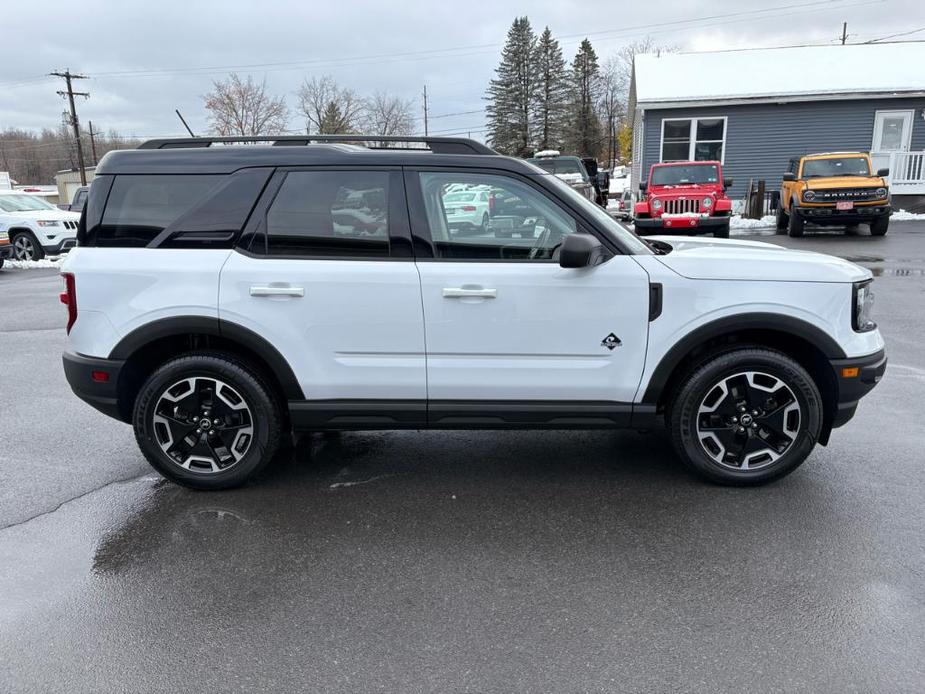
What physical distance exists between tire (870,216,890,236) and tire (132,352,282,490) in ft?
57.0

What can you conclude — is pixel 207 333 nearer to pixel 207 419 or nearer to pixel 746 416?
pixel 207 419

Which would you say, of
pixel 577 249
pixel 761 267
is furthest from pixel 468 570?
pixel 761 267

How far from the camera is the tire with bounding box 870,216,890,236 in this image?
1695 cm

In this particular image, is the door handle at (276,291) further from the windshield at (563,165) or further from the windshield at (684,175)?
the windshield at (563,165)

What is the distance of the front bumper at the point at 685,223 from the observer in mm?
15883

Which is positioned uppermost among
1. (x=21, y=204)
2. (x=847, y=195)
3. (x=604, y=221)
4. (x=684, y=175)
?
(x=684, y=175)

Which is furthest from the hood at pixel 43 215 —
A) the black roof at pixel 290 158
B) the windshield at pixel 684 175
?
the black roof at pixel 290 158

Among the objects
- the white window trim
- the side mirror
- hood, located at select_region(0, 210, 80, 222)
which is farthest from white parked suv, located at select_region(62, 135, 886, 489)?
the white window trim

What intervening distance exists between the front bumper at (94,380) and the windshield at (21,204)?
52.9ft

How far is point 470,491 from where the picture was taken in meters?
4.08

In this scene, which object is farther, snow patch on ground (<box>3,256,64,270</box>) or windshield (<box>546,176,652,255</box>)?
snow patch on ground (<box>3,256,64,270</box>)

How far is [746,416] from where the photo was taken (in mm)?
3900

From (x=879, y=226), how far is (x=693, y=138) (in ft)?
26.6

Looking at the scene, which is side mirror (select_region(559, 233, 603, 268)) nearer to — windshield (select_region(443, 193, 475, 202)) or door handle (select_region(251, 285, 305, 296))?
windshield (select_region(443, 193, 475, 202))
